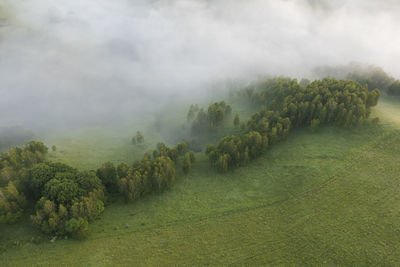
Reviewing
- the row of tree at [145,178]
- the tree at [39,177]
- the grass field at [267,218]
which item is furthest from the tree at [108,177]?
the tree at [39,177]

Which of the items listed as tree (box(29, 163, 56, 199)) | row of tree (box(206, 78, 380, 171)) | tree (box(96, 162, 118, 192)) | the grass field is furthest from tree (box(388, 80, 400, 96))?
tree (box(29, 163, 56, 199))

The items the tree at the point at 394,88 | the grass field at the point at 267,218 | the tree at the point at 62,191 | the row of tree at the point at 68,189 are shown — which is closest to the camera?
the grass field at the point at 267,218

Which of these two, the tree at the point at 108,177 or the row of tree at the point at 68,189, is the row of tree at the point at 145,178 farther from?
the tree at the point at 108,177

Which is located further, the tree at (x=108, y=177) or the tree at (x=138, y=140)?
the tree at (x=138, y=140)

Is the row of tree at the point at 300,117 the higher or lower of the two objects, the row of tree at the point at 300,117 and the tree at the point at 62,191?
the higher

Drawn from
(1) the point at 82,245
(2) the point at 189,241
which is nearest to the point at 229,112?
(2) the point at 189,241

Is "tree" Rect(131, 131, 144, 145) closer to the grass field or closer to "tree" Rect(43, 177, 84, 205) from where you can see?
the grass field

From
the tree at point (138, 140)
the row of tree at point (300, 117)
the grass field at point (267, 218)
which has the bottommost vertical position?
the grass field at point (267, 218)
